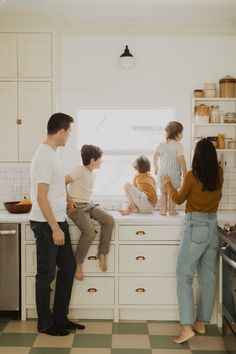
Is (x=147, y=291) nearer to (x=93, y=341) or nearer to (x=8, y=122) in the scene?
(x=93, y=341)

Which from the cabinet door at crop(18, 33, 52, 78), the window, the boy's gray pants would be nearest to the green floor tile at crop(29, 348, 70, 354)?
the boy's gray pants

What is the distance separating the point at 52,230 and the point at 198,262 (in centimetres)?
113

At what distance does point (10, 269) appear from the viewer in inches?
156

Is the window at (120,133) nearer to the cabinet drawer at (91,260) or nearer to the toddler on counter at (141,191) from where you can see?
the toddler on counter at (141,191)

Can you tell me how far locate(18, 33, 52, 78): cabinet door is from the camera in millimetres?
4367

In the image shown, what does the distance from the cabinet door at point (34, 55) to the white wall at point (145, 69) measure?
0.71 feet

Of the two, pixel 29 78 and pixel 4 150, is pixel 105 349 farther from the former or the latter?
pixel 29 78

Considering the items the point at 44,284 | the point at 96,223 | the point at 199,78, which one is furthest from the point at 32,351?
the point at 199,78

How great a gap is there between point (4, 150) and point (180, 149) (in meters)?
1.59

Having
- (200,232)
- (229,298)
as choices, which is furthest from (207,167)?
(229,298)

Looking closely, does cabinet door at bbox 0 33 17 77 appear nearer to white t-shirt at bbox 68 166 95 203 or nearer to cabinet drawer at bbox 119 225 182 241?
white t-shirt at bbox 68 166 95 203

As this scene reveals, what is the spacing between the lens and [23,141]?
14.5 ft

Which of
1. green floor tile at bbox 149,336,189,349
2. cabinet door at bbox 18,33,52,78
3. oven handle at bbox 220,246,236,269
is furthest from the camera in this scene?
cabinet door at bbox 18,33,52,78

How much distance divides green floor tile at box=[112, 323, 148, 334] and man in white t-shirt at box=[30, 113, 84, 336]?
29 cm
